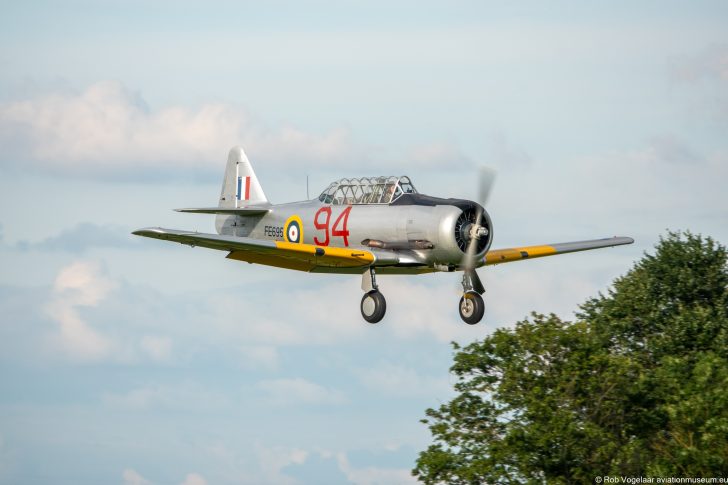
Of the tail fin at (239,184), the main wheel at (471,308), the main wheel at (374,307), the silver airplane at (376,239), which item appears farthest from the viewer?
the tail fin at (239,184)

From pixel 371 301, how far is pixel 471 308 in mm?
2292

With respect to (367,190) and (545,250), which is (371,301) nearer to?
(367,190)

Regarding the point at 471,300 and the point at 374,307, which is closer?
the point at 374,307

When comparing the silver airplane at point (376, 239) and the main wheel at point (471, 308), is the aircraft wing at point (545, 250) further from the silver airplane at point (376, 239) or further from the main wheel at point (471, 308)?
the main wheel at point (471, 308)

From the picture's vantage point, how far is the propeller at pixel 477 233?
1172 inches

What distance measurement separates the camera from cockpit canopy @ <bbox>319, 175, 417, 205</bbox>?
30703mm

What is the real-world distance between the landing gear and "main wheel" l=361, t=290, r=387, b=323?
1829mm

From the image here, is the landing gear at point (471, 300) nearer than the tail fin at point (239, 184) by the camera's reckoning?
Yes

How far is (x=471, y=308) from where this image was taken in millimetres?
30562

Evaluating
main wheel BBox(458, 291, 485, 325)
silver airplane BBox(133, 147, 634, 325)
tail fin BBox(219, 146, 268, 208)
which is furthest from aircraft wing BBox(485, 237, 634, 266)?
tail fin BBox(219, 146, 268, 208)

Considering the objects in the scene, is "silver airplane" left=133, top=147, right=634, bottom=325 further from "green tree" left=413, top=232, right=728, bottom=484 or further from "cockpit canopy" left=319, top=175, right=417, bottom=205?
"green tree" left=413, top=232, right=728, bottom=484

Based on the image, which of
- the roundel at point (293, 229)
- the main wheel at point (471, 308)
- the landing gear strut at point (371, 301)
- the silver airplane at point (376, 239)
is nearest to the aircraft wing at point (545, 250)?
the silver airplane at point (376, 239)

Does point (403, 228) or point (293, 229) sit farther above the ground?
point (293, 229)

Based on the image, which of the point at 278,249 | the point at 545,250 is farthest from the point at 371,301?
the point at 545,250
